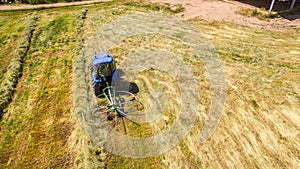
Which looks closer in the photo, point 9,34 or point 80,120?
point 80,120

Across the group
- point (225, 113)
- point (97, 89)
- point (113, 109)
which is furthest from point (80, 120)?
point (225, 113)

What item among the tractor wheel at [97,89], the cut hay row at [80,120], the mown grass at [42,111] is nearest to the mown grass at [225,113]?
the mown grass at [42,111]

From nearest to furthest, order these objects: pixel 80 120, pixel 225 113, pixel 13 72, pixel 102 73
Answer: pixel 225 113 < pixel 80 120 < pixel 102 73 < pixel 13 72

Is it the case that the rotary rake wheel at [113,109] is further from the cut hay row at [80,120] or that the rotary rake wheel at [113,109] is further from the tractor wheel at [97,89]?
the cut hay row at [80,120]

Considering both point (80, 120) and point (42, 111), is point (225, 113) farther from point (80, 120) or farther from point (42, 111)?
point (42, 111)

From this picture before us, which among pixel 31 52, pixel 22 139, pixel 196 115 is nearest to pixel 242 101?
pixel 196 115

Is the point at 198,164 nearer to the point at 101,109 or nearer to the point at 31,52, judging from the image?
the point at 101,109
